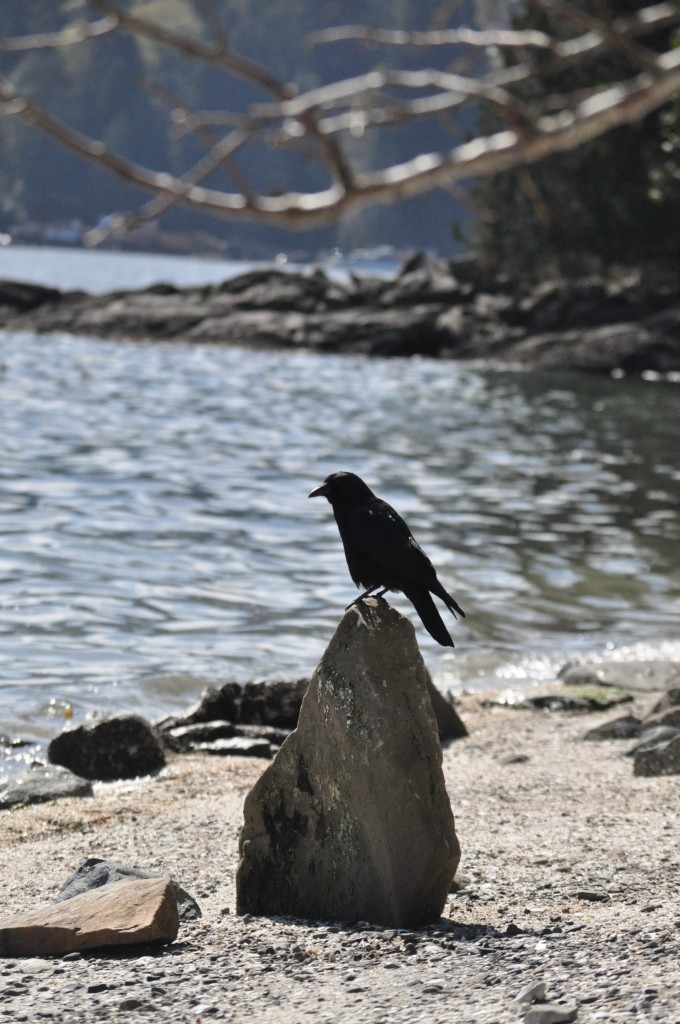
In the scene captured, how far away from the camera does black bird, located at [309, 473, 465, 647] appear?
22.2 ft

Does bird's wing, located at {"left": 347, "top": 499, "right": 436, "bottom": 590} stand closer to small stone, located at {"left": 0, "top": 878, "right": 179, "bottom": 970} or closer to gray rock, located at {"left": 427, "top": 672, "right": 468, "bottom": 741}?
small stone, located at {"left": 0, "top": 878, "right": 179, "bottom": 970}

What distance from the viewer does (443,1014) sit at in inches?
189

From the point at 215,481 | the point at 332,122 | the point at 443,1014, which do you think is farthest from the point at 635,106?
the point at 215,481

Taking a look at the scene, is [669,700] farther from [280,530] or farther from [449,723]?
[280,530]

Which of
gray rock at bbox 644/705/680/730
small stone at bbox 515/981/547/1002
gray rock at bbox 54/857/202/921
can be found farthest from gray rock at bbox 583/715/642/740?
small stone at bbox 515/981/547/1002

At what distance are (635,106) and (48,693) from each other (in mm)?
9221

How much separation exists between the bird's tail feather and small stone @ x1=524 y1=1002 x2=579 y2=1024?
2.11 m

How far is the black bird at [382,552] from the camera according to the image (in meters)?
6.78

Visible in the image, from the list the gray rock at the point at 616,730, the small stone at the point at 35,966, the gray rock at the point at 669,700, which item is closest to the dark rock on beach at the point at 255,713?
the gray rock at the point at 616,730

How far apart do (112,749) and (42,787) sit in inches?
32.2

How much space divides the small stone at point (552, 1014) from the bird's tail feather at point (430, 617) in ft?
6.92

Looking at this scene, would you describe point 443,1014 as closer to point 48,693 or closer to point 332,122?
point 332,122

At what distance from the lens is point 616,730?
1020 centimetres

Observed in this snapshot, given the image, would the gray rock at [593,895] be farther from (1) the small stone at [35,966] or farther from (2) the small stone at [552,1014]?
(1) the small stone at [35,966]
